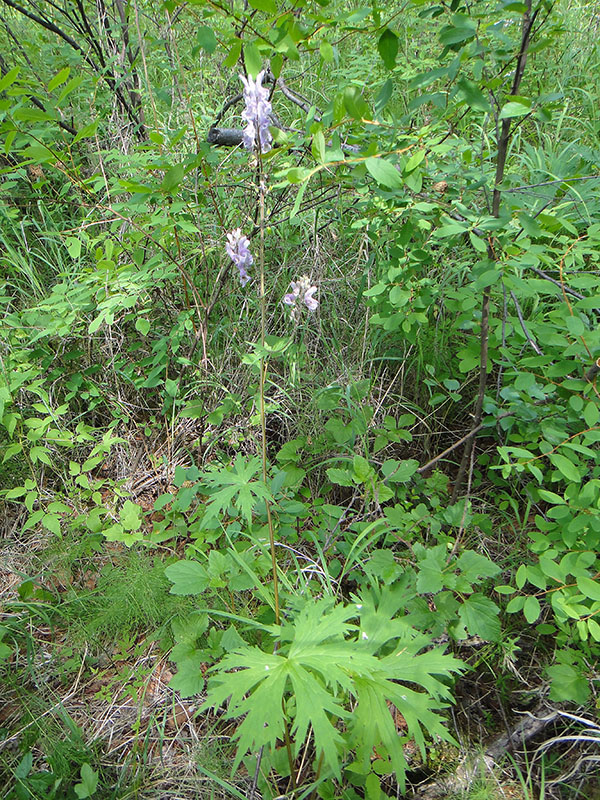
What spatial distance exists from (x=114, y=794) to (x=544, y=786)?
113cm

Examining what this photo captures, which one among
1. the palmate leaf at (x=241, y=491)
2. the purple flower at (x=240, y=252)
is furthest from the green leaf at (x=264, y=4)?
the palmate leaf at (x=241, y=491)

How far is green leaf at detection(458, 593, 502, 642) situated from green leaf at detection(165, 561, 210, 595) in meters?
0.75

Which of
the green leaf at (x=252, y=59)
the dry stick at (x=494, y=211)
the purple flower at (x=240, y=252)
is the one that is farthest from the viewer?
the purple flower at (x=240, y=252)

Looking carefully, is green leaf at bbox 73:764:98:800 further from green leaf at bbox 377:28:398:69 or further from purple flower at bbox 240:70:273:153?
green leaf at bbox 377:28:398:69

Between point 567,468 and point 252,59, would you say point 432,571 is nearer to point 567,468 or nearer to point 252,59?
point 567,468

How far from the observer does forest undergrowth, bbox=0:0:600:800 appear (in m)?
1.34

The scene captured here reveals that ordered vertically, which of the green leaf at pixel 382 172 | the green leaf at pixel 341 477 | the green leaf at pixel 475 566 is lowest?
the green leaf at pixel 475 566

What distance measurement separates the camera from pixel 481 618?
1474 millimetres

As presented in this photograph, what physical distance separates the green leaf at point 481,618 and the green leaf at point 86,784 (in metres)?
1.09

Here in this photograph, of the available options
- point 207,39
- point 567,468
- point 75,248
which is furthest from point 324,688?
point 75,248

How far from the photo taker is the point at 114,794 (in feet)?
4.63

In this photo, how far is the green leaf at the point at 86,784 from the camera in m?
1.41

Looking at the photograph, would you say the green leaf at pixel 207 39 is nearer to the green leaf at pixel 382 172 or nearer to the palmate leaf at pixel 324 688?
the green leaf at pixel 382 172

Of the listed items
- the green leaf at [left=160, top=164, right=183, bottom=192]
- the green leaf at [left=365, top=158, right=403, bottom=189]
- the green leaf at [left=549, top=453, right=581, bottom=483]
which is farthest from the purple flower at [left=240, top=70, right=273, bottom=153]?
the green leaf at [left=549, top=453, right=581, bottom=483]
